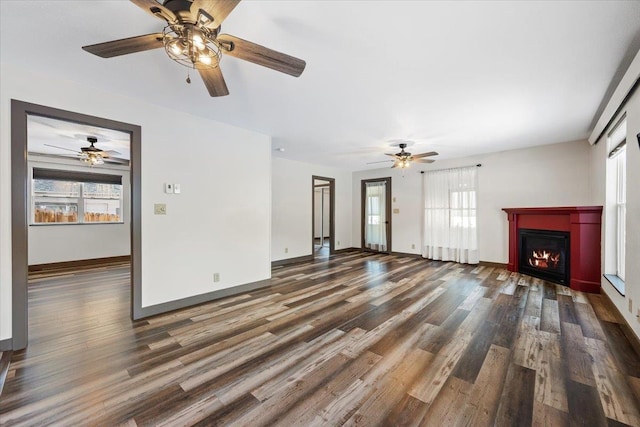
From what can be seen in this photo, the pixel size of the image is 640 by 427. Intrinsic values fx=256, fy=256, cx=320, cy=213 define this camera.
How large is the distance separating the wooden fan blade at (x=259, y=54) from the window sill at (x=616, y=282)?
13.9 feet

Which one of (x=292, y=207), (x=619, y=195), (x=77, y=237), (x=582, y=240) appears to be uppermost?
(x=619, y=195)

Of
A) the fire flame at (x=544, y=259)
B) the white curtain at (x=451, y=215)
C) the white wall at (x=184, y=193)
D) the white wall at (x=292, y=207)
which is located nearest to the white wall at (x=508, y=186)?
the white curtain at (x=451, y=215)

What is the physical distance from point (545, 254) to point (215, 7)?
238 inches

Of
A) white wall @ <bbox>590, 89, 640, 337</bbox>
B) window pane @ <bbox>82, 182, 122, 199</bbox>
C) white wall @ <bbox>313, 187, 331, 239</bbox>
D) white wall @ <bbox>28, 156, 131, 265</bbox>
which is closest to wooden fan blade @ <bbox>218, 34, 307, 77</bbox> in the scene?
white wall @ <bbox>590, 89, 640, 337</bbox>

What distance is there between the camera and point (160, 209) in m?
3.15

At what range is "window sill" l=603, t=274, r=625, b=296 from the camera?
3.01 meters

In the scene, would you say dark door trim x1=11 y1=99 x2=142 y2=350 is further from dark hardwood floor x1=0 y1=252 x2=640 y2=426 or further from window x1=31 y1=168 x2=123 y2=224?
window x1=31 y1=168 x2=123 y2=224

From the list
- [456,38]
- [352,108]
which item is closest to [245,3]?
[456,38]

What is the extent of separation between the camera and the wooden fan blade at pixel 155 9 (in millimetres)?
1317

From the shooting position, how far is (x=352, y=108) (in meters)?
3.18

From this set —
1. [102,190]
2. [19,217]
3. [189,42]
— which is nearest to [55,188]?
[102,190]

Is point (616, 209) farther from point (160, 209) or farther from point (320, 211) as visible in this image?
point (320, 211)

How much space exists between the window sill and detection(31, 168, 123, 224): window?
937cm

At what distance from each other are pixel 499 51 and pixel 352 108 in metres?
1.53
